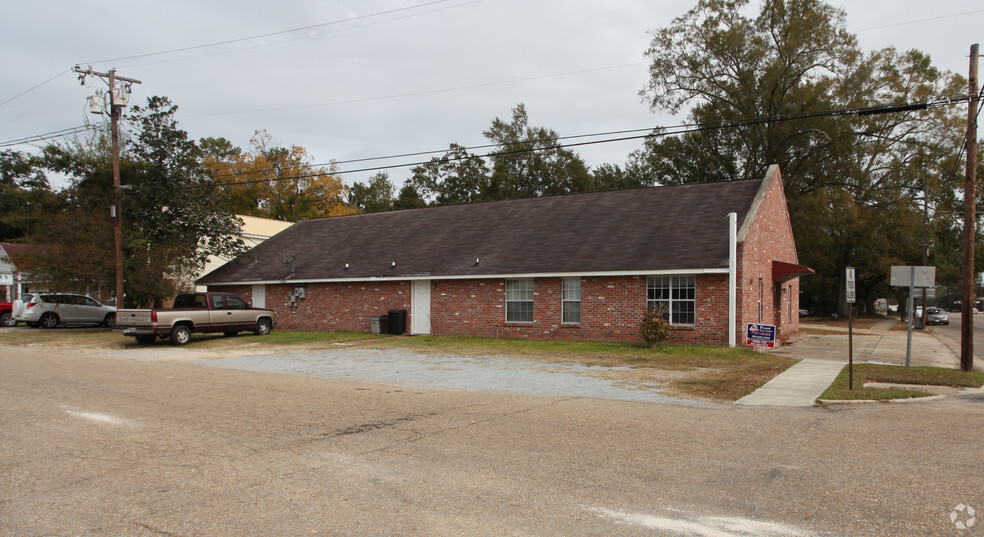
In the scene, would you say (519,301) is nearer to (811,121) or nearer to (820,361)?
(820,361)

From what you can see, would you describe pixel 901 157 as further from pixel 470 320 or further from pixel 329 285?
pixel 329 285

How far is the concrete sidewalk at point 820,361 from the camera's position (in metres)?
11.7

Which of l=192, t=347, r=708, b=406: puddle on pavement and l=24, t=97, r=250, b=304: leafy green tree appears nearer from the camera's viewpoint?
l=192, t=347, r=708, b=406: puddle on pavement

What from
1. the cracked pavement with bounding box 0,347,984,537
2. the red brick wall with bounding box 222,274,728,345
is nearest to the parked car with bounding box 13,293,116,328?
the red brick wall with bounding box 222,274,728,345

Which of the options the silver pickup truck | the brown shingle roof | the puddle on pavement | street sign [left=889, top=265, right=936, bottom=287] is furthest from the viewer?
the brown shingle roof

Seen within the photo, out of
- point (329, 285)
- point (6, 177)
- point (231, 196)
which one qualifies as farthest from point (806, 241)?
point (6, 177)

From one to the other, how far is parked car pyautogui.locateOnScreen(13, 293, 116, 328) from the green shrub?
79.7ft

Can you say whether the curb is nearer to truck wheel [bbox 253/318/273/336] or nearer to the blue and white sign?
the blue and white sign

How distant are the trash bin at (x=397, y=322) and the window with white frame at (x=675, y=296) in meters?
9.58

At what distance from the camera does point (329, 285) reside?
93.2 ft

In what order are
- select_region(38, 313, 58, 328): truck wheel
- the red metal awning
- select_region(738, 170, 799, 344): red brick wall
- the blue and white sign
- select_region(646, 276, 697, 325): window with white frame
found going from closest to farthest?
1. the blue and white sign
2. select_region(738, 170, 799, 344): red brick wall
3. select_region(646, 276, 697, 325): window with white frame
4. the red metal awning
5. select_region(38, 313, 58, 328): truck wheel

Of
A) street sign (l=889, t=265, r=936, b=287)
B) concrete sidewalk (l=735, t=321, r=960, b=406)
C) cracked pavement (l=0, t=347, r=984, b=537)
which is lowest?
concrete sidewalk (l=735, t=321, r=960, b=406)

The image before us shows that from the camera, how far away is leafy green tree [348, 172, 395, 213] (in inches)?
3058

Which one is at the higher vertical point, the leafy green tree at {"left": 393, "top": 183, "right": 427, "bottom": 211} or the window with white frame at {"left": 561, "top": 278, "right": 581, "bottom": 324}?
the leafy green tree at {"left": 393, "top": 183, "right": 427, "bottom": 211}
